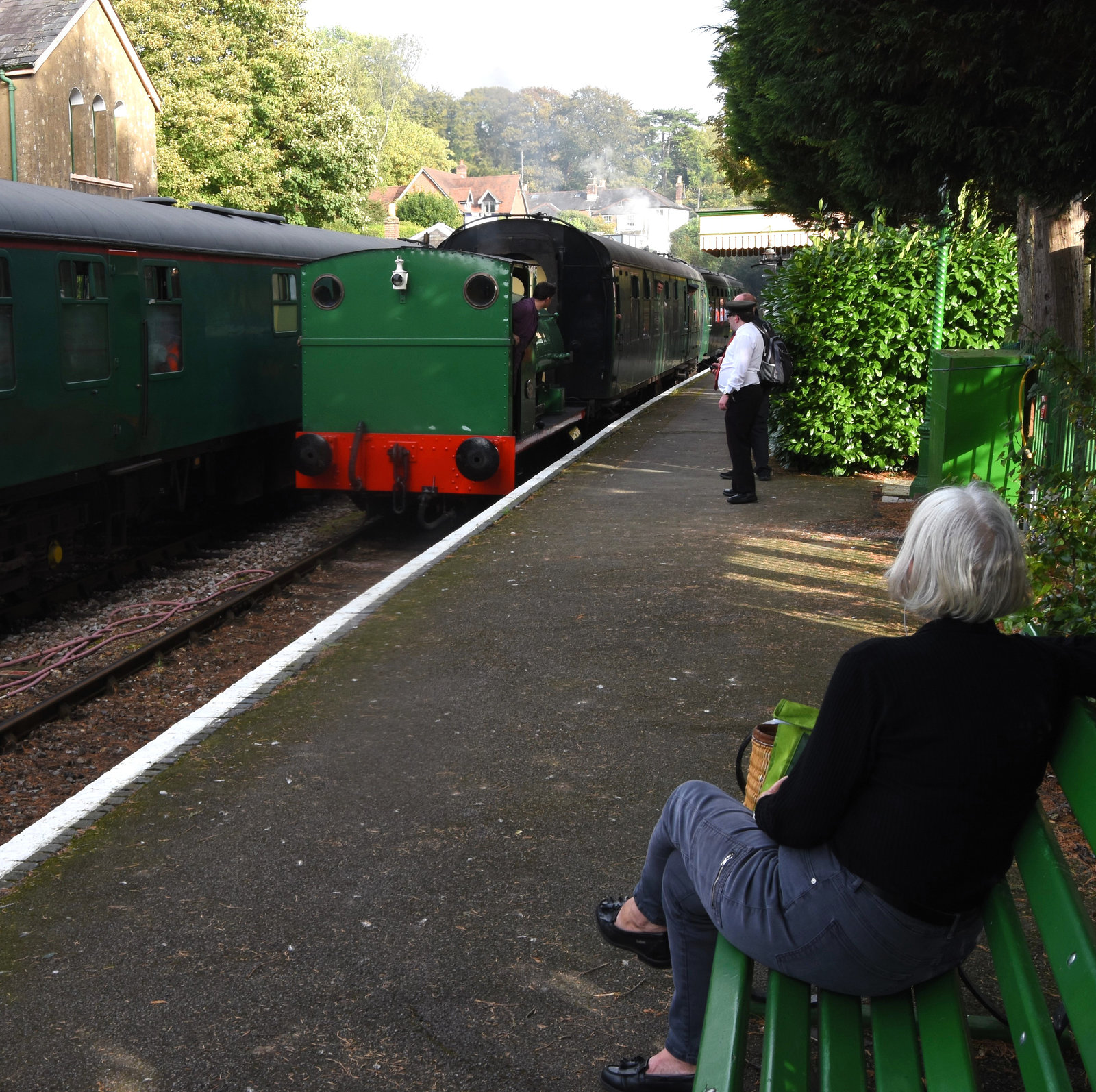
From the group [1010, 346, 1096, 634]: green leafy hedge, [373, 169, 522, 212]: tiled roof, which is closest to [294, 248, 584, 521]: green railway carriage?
[1010, 346, 1096, 634]: green leafy hedge

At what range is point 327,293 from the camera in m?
11.6

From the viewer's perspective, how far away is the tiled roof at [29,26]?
2648cm

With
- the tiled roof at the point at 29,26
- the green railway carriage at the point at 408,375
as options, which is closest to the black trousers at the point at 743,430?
the green railway carriage at the point at 408,375

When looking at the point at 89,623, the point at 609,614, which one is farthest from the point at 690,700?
the point at 89,623

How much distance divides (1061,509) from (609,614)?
3014 millimetres

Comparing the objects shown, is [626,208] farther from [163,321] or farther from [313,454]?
[163,321]

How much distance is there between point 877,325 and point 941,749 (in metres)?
10.3

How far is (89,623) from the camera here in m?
9.34

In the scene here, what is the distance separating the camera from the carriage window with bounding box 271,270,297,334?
13641 mm

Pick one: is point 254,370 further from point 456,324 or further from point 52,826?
point 52,826

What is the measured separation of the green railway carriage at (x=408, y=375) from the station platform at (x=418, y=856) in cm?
374

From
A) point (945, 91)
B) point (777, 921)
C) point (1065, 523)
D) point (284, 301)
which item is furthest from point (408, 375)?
point (777, 921)

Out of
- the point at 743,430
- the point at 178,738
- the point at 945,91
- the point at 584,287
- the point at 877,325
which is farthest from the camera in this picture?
the point at 584,287

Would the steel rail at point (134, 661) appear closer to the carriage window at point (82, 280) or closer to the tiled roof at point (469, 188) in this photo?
the carriage window at point (82, 280)
